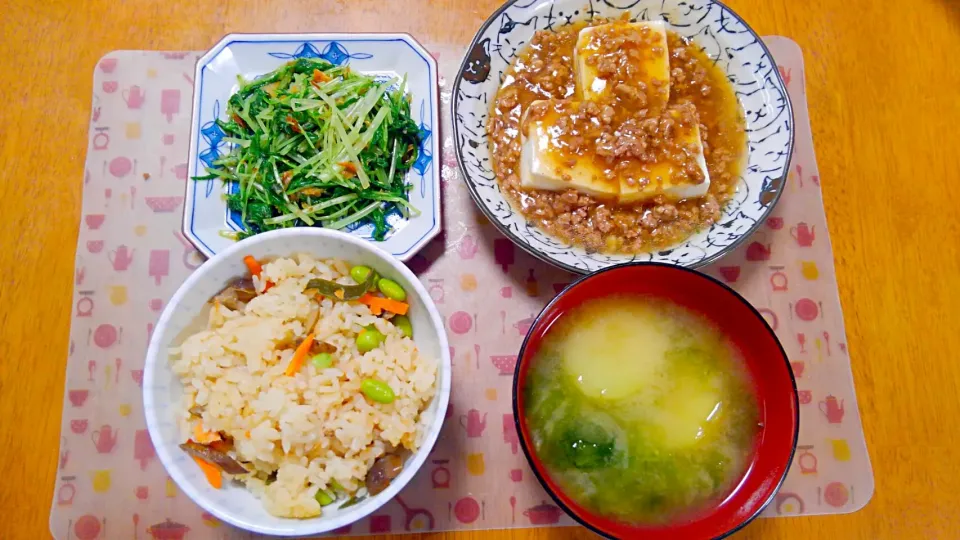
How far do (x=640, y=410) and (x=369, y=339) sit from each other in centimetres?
68

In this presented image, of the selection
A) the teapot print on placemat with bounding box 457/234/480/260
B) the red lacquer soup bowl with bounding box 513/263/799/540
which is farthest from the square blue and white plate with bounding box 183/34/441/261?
the red lacquer soup bowl with bounding box 513/263/799/540

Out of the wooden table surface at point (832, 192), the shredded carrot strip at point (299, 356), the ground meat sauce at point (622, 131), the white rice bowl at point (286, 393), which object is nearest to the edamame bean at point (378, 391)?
the white rice bowl at point (286, 393)

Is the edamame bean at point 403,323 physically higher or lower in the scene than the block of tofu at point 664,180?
lower

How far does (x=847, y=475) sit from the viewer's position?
1.92 meters

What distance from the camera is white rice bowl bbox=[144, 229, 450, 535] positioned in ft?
4.70

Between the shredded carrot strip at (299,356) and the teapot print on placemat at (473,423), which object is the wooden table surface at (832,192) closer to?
the teapot print on placemat at (473,423)

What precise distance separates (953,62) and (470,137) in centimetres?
186

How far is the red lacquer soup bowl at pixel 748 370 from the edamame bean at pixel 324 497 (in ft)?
1.60

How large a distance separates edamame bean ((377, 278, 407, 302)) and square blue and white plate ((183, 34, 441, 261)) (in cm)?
32

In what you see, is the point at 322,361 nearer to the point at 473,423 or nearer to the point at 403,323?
the point at 403,323

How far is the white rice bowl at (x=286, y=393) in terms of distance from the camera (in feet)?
4.70

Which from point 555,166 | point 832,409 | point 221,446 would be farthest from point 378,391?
point 832,409

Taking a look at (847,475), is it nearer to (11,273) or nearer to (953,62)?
(953,62)

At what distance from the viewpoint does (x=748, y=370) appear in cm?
153
